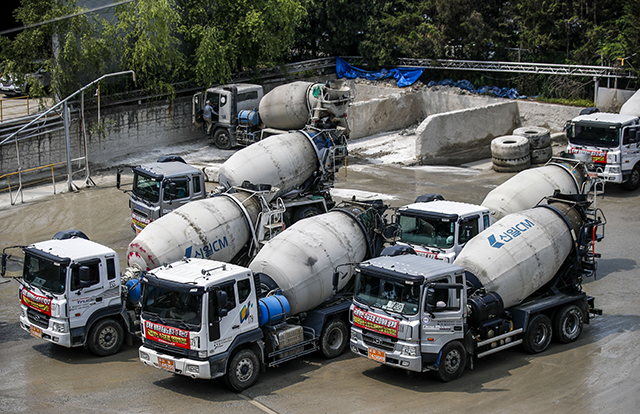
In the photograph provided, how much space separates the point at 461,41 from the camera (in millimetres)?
39656

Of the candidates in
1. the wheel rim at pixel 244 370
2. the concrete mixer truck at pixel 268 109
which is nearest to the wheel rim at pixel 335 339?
the wheel rim at pixel 244 370

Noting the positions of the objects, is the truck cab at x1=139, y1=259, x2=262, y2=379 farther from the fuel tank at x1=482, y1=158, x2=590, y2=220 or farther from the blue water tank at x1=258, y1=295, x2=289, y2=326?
the fuel tank at x1=482, y1=158, x2=590, y2=220

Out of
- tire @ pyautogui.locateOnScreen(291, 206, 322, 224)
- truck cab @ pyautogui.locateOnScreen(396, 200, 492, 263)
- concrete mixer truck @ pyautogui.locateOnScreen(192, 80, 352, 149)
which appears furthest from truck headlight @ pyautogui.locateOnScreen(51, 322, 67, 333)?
concrete mixer truck @ pyautogui.locateOnScreen(192, 80, 352, 149)

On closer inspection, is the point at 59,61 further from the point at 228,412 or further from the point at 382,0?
the point at 228,412

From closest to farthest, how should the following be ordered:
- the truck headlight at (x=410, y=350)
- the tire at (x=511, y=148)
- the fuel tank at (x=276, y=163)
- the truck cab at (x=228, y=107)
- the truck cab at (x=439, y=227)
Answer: the truck headlight at (x=410, y=350) < the truck cab at (x=439, y=227) < the fuel tank at (x=276, y=163) < the tire at (x=511, y=148) < the truck cab at (x=228, y=107)

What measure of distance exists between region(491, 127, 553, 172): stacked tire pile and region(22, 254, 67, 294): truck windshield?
20.1 metres

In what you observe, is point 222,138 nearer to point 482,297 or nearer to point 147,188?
point 147,188

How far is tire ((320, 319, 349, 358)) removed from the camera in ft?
47.8

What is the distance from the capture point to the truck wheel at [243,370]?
1277cm

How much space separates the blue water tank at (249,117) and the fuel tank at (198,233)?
13.8 meters

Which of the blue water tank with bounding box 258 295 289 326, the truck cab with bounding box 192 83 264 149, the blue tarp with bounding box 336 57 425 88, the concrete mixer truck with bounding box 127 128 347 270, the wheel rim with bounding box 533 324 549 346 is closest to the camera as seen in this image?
the blue water tank with bounding box 258 295 289 326

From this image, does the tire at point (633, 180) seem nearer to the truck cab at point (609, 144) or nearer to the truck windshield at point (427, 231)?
the truck cab at point (609, 144)

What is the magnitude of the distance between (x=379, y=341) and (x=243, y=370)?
8.14ft

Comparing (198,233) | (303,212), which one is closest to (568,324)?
(198,233)
